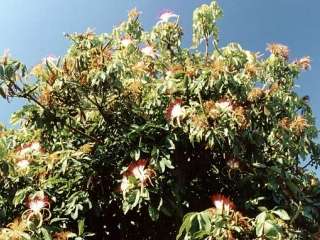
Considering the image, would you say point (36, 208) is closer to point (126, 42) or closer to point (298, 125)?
point (126, 42)

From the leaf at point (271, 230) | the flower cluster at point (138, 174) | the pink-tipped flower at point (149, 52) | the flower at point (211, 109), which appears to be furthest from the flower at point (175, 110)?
the leaf at point (271, 230)

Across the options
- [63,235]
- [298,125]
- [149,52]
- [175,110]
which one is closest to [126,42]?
[149,52]

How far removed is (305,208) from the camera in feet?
17.7

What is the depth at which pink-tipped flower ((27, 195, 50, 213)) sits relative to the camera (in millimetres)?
4535

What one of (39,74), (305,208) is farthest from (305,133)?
(39,74)

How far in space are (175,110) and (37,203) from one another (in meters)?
1.44

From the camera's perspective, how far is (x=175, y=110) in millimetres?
5121

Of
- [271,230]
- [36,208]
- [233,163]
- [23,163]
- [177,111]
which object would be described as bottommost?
[271,230]

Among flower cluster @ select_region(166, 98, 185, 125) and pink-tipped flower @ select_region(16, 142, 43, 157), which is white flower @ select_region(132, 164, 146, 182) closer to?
flower cluster @ select_region(166, 98, 185, 125)

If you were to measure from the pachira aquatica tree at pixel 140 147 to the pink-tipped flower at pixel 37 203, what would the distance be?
0.4 inches

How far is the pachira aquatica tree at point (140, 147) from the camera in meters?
4.86

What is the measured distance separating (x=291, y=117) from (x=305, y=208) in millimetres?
1056

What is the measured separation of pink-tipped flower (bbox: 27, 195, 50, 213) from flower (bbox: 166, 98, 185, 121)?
4.28 feet

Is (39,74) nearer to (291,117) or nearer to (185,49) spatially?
(185,49)
